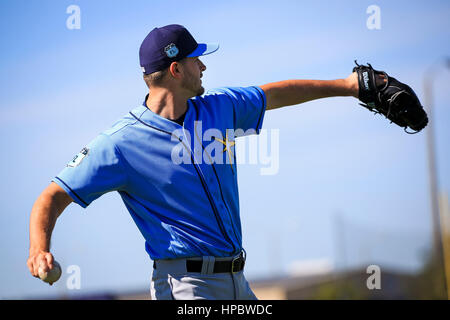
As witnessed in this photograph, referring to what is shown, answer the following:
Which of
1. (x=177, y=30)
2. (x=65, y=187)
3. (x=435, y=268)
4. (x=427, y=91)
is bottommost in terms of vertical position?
(x=435, y=268)

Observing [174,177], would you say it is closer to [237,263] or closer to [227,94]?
[237,263]

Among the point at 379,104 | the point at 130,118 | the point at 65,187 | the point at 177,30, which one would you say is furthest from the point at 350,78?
the point at 65,187

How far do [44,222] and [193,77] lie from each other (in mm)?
1659

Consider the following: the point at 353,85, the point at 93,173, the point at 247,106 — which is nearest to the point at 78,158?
the point at 93,173

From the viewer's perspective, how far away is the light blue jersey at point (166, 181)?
190 inches

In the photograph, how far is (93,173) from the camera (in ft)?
15.7

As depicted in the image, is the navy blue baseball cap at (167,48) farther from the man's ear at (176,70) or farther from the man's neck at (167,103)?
the man's neck at (167,103)

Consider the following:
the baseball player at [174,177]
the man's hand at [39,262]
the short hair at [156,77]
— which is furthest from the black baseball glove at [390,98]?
the man's hand at [39,262]

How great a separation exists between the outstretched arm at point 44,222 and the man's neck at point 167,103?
993mm

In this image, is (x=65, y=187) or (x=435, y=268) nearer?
(x=65, y=187)

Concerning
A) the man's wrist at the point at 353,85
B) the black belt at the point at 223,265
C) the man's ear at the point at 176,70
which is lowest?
the black belt at the point at 223,265
